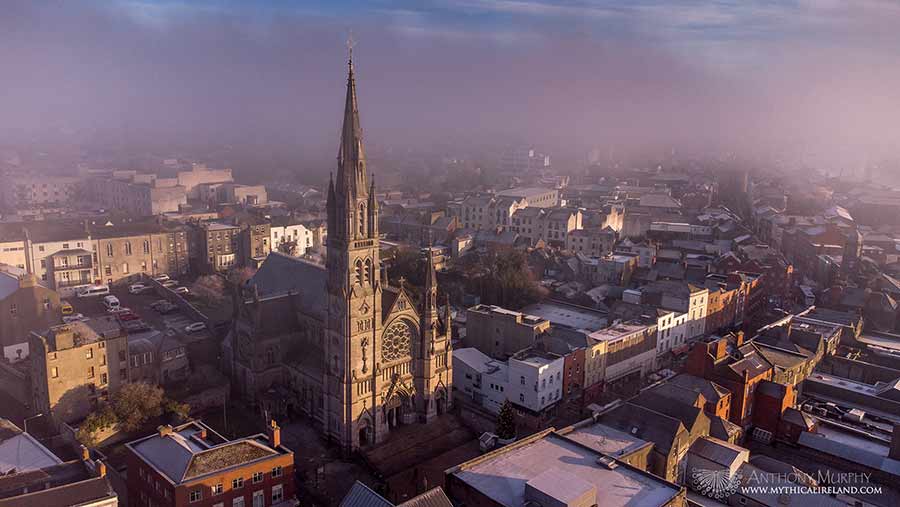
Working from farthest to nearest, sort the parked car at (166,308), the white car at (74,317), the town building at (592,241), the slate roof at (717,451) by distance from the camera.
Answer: the town building at (592,241), the parked car at (166,308), the white car at (74,317), the slate roof at (717,451)

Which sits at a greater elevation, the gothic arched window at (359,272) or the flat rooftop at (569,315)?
the gothic arched window at (359,272)

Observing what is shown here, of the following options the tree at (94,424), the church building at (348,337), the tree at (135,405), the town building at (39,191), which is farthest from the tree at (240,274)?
the town building at (39,191)

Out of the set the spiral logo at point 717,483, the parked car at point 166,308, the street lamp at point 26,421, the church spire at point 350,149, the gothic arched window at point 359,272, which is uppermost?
the church spire at point 350,149

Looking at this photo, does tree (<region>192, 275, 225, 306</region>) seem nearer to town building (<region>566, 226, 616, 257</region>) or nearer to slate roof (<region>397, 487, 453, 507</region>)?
slate roof (<region>397, 487, 453, 507</region>)

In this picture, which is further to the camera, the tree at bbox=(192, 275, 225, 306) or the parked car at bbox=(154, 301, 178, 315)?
the tree at bbox=(192, 275, 225, 306)

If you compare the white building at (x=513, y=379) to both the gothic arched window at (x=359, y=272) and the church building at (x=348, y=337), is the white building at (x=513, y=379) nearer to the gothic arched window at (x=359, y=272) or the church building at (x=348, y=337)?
the church building at (x=348, y=337)

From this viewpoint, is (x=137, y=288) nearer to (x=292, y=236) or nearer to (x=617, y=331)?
(x=292, y=236)

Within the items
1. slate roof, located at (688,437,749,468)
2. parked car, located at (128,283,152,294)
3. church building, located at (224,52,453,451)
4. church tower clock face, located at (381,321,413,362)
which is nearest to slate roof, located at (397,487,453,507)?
church building, located at (224,52,453,451)
